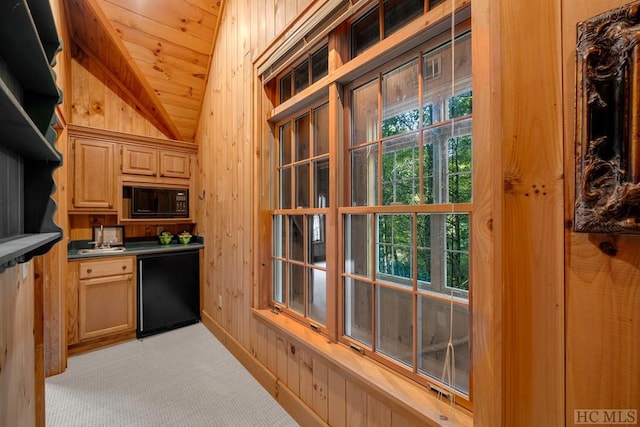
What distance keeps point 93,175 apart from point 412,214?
3.36m

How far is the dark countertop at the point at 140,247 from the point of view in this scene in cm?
278

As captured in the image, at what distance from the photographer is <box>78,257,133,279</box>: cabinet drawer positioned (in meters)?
2.70

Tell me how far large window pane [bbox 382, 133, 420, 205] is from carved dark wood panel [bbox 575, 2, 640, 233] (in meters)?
0.60

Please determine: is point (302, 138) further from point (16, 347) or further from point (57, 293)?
point (57, 293)

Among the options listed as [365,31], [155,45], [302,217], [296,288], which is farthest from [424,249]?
[155,45]

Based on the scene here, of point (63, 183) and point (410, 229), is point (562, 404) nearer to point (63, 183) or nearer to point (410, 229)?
point (410, 229)

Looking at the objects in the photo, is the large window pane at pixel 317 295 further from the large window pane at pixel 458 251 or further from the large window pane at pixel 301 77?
the large window pane at pixel 301 77

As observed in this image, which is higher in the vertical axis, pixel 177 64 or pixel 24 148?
pixel 177 64

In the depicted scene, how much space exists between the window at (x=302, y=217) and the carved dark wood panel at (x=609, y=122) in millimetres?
1196

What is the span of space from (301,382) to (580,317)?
1.55 meters

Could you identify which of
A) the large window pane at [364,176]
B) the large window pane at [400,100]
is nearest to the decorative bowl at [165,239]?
the large window pane at [364,176]

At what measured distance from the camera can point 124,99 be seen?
11.4 feet

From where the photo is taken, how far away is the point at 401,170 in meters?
1.33

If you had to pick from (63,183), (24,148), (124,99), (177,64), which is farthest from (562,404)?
(124,99)
